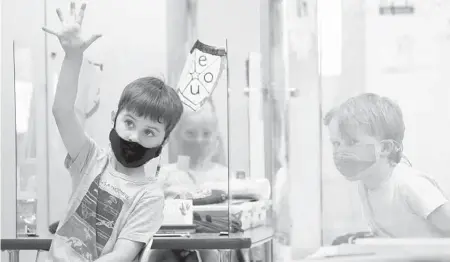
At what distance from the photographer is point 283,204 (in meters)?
2.17

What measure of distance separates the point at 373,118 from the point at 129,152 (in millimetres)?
647

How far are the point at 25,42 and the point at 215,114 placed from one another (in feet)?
1.73

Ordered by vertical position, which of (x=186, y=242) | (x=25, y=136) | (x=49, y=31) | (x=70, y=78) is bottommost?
(x=186, y=242)

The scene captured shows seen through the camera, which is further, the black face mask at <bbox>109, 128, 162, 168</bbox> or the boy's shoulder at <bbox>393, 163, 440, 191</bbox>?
the boy's shoulder at <bbox>393, 163, 440, 191</bbox>

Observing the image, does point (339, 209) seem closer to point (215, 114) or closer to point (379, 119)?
point (379, 119)

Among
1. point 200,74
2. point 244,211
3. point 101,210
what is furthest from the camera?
point 244,211

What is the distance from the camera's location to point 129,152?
1688 mm

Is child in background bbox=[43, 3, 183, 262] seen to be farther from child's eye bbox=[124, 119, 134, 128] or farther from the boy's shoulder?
the boy's shoulder

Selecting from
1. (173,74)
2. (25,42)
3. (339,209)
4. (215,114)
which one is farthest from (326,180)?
(25,42)

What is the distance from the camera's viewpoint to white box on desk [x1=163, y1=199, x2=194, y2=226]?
1765 mm

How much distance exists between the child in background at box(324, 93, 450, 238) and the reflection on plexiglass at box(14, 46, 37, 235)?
792 millimetres

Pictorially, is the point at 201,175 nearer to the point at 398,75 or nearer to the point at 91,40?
the point at 91,40

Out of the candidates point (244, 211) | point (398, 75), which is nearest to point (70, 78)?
point (244, 211)

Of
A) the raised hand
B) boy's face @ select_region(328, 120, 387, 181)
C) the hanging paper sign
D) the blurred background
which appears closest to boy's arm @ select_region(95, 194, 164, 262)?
the blurred background
